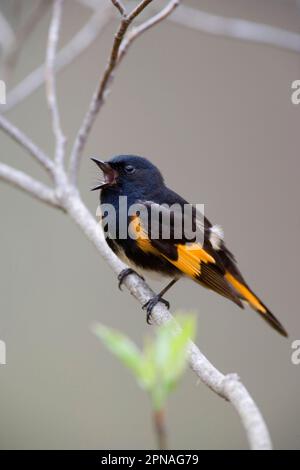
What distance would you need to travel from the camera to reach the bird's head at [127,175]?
9.03ft

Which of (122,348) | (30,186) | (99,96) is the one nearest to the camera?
(122,348)

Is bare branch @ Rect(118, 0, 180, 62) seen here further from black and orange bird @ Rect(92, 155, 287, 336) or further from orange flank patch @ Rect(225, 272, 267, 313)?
orange flank patch @ Rect(225, 272, 267, 313)

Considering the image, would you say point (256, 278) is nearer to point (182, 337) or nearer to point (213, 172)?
point (213, 172)

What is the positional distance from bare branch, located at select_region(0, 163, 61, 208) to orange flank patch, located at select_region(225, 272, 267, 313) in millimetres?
787

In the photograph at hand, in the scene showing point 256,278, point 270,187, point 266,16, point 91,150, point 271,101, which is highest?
point 266,16

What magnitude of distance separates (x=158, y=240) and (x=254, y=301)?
497 millimetres

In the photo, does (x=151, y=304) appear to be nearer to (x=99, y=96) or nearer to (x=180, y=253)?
(x=180, y=253)

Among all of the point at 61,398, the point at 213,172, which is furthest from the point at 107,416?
the point at 213,172

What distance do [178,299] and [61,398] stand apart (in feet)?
3.17

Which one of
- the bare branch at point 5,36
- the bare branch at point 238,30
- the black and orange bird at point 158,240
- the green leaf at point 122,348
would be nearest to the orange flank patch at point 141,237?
the black and orange bird at point 158,240

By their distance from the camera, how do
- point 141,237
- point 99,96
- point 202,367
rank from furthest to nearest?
1. point 99,96
2. point 141,237
3. point 202,367

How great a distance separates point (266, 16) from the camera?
5.43 metres

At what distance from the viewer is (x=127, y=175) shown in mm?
2766

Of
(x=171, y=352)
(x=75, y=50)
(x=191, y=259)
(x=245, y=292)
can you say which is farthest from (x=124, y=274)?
(x=171, y=352)
